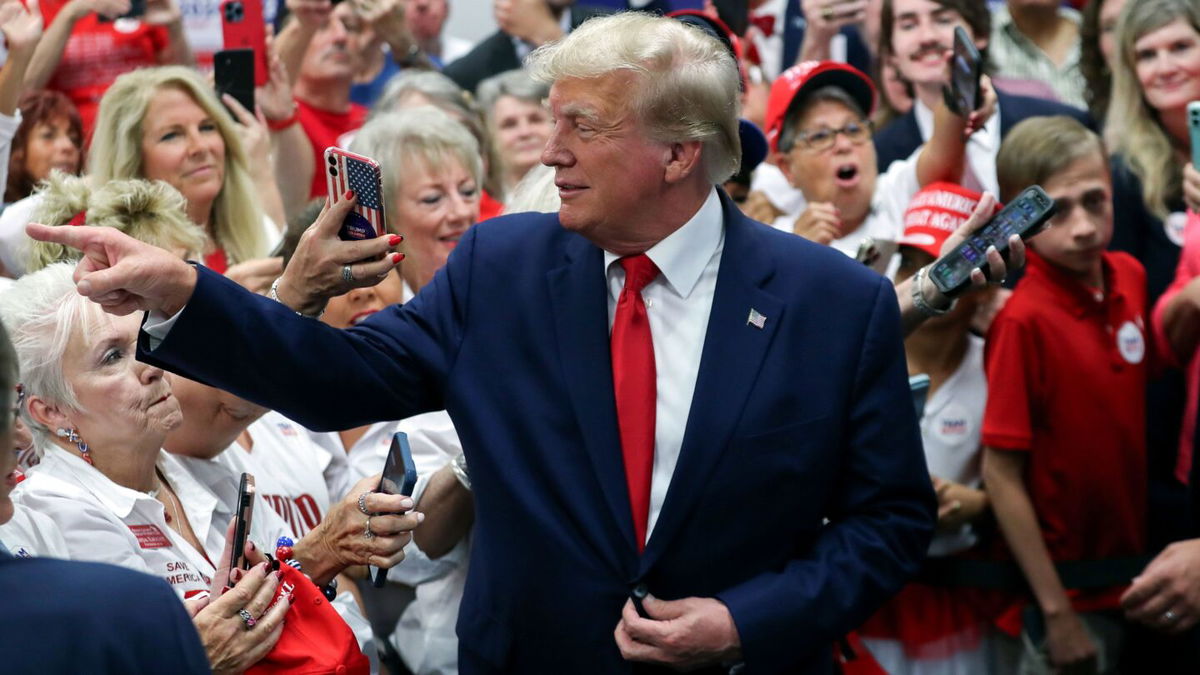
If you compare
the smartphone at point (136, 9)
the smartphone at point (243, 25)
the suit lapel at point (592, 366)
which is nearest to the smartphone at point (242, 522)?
the suit lapel at point (592, 366)

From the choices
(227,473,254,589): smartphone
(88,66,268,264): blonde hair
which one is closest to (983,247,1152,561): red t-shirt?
(227,473,254,589): smartphone

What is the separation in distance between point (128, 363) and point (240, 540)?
24.5 inches

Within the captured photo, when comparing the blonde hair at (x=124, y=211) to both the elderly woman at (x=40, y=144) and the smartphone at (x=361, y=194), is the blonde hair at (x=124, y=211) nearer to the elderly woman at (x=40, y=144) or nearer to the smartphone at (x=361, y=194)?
the elderly woman at (x=40, y=144)

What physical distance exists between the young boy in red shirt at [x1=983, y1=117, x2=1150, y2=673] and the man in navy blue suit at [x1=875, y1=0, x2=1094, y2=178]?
0.87 meters

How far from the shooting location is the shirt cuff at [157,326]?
249 centimetres

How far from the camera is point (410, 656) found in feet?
12.7

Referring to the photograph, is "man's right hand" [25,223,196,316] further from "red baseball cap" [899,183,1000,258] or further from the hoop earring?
"red baseball cap" [899,183,1000,258]

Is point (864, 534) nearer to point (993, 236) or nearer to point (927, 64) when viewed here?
point (993, 236)

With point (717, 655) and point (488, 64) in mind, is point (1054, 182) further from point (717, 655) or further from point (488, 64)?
point (488, 64)

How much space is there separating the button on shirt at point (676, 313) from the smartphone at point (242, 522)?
0.73 metres

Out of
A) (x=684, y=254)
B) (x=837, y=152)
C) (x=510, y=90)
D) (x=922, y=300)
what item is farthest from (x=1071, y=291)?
(x=510, y=90)

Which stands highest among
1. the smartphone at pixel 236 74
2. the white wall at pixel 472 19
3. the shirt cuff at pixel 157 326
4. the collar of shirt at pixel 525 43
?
the shirt cuff at pixel 157 326

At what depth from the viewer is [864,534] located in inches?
113

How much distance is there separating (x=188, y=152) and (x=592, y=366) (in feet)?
8.08
